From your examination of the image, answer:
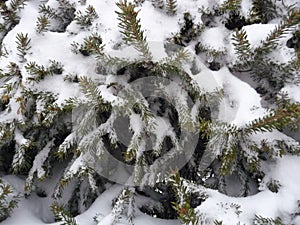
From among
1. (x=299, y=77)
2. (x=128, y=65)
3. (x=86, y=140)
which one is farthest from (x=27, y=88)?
(x=299, y=77)

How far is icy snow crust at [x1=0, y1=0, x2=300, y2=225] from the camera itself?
5.16 ft

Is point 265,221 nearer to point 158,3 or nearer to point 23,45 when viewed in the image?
point 158,3

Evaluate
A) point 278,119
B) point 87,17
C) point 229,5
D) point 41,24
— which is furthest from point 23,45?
point 278,119

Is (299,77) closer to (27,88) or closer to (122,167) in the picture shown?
(122,167)

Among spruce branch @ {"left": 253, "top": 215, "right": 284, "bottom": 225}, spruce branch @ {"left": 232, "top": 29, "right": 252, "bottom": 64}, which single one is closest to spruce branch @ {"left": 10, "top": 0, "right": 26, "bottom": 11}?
spruce branch @ {"left": 232, "top": 29, "right": 252, "bottom": 64}

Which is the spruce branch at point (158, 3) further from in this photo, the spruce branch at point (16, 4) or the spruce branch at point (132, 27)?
the spruce branch at point (16, 4)

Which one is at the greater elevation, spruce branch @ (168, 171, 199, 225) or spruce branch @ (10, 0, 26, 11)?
spruce branch @ (10, 0, 26, 11)

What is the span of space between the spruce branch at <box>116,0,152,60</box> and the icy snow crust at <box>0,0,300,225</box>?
0.13 m

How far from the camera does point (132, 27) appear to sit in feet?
4.94

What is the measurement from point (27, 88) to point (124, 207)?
83 centimetres

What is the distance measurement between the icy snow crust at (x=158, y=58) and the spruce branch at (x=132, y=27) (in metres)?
0.13

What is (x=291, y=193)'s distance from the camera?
5.28 ft

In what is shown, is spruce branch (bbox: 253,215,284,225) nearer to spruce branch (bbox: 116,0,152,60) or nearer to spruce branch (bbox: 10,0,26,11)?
spruce branch (bbox: 116,0,152,60)

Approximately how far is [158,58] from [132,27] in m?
0.25
